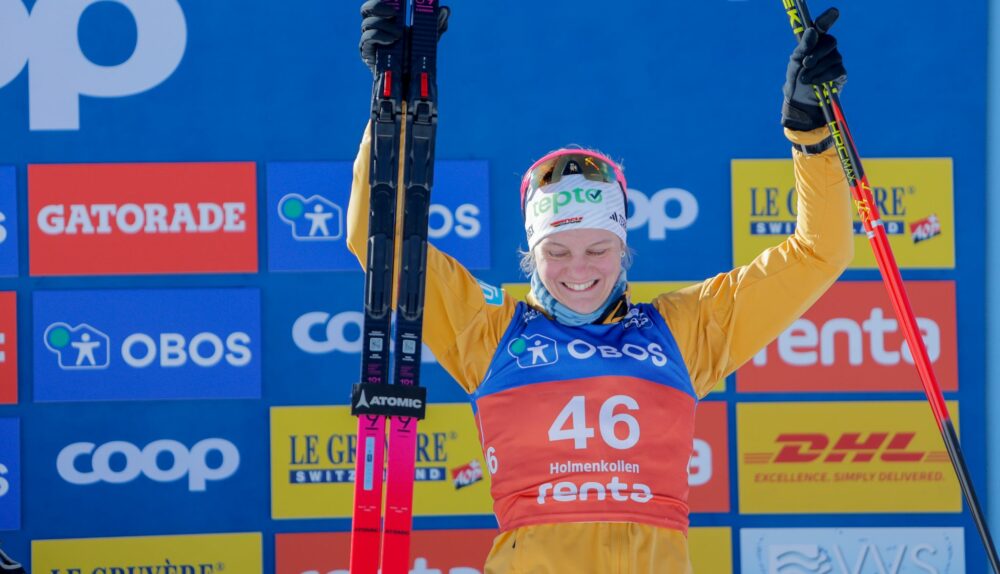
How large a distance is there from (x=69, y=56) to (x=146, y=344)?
95cm

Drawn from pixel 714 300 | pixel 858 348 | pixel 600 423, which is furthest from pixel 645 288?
pixel 600 423

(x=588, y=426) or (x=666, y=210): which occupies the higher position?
(x=666, y=210)

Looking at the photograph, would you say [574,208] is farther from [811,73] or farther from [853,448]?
[853,448]

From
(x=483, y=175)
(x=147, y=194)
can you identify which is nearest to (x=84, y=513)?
(x=147, y=194)

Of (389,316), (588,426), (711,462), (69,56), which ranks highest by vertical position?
(69,56)

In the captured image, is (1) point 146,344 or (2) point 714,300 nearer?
(2) point 714,300

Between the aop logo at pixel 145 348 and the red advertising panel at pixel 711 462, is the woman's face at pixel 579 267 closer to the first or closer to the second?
the red advertising panel at pixel 711 462

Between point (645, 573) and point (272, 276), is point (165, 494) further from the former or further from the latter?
point (645, 573)

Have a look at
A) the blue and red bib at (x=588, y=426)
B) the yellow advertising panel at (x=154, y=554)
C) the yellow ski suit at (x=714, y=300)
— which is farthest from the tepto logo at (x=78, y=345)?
the blue and red bib at (x=588, y=426)

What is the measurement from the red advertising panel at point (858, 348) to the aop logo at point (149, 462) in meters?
1.69

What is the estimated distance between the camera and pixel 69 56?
3.73 m

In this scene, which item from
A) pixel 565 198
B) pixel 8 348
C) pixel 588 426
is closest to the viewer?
pixel 588 426

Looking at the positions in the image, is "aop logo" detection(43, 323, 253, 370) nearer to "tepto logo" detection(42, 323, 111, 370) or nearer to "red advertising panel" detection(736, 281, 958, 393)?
"tepto logo" detection(42, 323, 111, 370)

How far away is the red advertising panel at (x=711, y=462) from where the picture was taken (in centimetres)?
378
